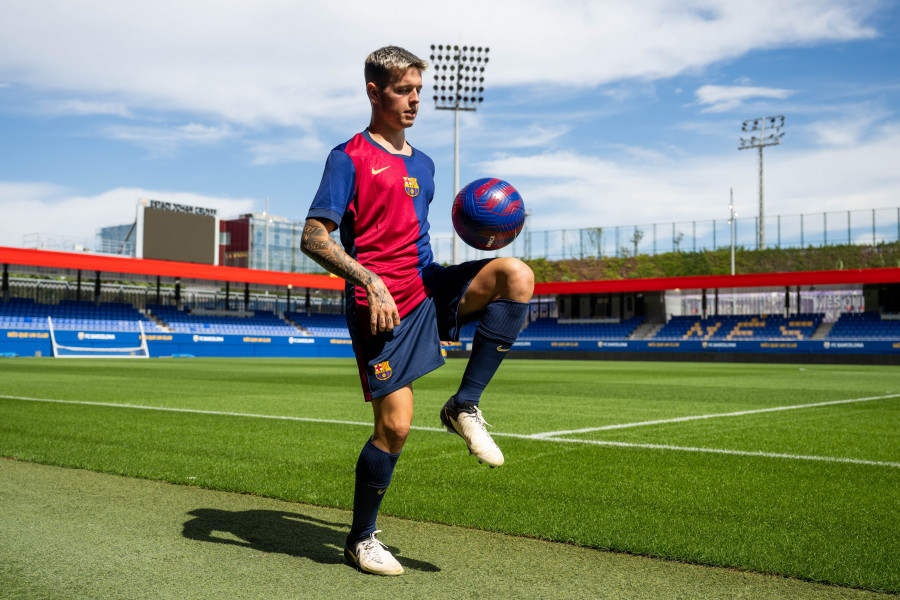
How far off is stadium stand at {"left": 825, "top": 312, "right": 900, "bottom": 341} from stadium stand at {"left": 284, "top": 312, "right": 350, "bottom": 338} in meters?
28.5

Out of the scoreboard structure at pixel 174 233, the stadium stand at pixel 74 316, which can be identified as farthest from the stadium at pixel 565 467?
the scoreboard structure at pixel 174 233

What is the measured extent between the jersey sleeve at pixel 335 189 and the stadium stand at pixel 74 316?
122 feet

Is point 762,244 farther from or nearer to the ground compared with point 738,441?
farther from the ground

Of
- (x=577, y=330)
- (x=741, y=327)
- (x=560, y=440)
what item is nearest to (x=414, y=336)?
(x=560, y=440)

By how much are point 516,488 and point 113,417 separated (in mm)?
6027

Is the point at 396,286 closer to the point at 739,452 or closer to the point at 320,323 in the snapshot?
the point at 739,452

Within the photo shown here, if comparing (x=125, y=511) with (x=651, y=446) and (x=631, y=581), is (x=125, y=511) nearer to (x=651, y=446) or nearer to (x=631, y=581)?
(x=631, y=581)

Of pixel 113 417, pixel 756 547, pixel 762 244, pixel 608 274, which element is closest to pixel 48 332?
pixel 113 417

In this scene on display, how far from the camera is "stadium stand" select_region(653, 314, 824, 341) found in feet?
139

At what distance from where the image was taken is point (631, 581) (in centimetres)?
301

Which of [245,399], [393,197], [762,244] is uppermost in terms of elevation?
[762,244]

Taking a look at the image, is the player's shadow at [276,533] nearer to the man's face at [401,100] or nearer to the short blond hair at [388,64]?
Result: the man's face at [401,100]

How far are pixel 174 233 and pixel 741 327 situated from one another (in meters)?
37.4

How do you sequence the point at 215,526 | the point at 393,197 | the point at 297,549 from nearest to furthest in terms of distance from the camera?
the point at 393,197, the point at 297,549, the point at 215,526
